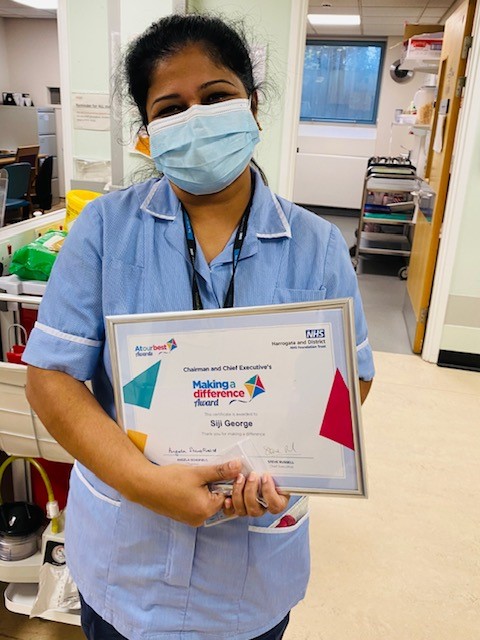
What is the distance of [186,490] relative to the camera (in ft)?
2.33

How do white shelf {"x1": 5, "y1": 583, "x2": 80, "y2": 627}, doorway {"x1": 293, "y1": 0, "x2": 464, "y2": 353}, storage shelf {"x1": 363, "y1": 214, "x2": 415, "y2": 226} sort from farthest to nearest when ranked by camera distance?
doorway {"x1": 293, "y1": 0, "x2": 464, "y2": 353}, storage shelf {"x1": 363, "y1": 214, "x2": 415, "y2": 226}, white shelf {"x1": 5, "y1": 583, "x2": 80, "y2": 627}

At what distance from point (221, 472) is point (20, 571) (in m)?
1.12

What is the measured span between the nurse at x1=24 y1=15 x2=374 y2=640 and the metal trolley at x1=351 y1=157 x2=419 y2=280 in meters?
4.64

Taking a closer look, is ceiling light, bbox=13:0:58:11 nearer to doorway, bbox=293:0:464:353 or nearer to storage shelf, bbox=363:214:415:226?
doorway, bbox=293:0:464:353

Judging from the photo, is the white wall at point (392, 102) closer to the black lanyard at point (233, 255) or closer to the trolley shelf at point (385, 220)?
the trolley shelf at point (385, 220)

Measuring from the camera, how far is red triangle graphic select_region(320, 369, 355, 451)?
0.72m

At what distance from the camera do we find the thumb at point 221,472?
2.35 feet

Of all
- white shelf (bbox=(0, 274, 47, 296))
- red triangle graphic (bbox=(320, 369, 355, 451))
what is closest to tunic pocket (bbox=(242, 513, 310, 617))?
red triangle graphic (bbox=(320, 369, 355, 451))

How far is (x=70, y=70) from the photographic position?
283 centimetres

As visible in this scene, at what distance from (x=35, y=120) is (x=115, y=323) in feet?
27.8

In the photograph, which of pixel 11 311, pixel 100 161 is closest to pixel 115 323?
pixel 11 311

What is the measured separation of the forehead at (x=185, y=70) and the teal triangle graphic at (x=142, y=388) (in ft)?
1.42

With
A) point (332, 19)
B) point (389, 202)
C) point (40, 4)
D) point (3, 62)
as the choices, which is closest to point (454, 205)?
point (389, 202)

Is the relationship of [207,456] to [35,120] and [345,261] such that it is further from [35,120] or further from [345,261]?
[35,120]
